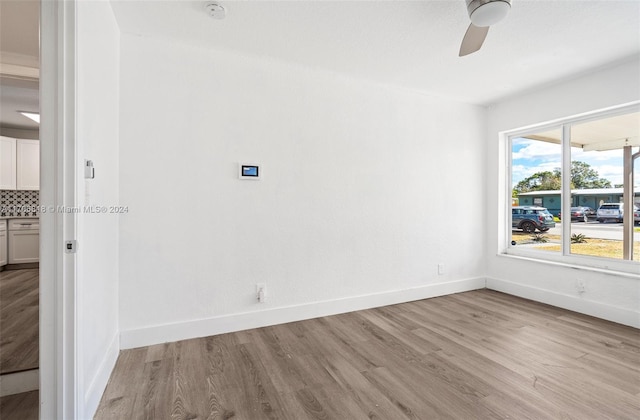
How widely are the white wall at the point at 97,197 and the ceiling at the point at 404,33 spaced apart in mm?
480

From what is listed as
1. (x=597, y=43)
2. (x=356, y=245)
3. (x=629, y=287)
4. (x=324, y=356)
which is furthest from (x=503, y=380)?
(x=597, y=43)

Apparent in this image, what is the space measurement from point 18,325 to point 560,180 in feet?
18.5

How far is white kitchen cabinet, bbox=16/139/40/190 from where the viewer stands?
475 centimetres

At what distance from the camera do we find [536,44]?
245 centimetres

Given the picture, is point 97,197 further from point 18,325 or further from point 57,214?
point 18,325

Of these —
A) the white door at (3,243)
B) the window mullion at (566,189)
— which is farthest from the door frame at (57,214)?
the white door at (3,243)

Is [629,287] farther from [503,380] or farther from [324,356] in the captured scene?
[324,356]

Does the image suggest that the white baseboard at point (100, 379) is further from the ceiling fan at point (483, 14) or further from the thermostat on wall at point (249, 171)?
the ceiling fan at point (483, 14)

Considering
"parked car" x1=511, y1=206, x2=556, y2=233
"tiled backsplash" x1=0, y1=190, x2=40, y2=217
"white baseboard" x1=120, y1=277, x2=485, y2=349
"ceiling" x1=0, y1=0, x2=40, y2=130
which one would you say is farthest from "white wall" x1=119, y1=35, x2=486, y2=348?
"tiled backsplash" x1=0, y1=190, x2=40, y2=217

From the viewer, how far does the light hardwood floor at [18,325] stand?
1843 mm

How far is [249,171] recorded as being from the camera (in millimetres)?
2660

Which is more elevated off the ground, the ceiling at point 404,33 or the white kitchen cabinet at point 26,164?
the ceiling at point 404,33

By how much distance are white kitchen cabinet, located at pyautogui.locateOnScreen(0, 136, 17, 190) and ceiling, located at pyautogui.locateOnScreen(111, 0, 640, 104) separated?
13.7 ft

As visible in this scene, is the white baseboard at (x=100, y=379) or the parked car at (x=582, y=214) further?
the parked car at (x=582, y=214)
